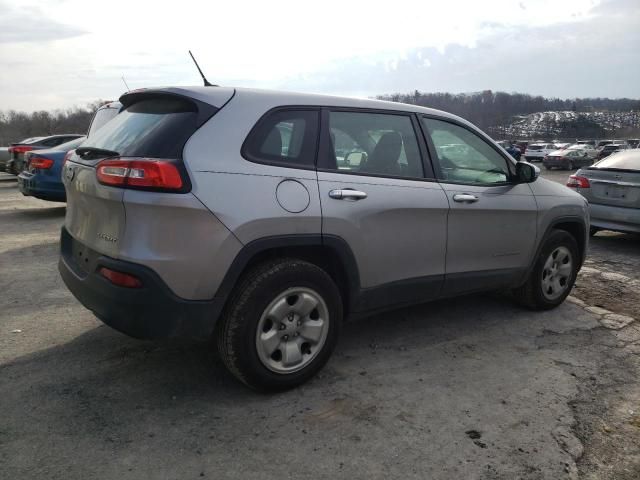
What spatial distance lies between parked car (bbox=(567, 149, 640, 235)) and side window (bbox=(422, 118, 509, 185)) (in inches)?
158

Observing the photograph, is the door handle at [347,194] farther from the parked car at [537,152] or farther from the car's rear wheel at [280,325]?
the parked car at [537,152]

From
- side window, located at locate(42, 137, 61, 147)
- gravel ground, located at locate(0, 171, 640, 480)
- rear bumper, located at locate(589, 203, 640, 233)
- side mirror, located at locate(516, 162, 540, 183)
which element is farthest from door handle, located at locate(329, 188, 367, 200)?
side window, located at locate(42, 137, 61, 147)

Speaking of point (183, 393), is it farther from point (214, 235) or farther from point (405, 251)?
point (405, 251)

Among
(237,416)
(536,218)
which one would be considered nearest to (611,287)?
(536,218)

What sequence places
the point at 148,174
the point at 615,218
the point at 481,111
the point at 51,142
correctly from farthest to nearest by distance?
the point at 481,111
the point at 51,142
the point at 615,218
the point at 148,174

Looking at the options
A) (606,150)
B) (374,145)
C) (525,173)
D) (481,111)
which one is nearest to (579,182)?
(525,173)

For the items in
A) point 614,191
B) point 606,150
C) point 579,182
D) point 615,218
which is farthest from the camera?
point 606,150

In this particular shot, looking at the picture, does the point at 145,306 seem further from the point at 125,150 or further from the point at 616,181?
the point at 616,181

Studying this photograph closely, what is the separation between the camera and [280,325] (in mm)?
3105

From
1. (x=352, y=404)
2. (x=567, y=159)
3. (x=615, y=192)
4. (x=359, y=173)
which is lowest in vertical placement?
(x=567, y=159)

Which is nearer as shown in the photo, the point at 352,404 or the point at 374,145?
the point at 352,404

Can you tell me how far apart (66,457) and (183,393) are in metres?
0.76

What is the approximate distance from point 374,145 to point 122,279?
1.84 m

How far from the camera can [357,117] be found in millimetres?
3598
